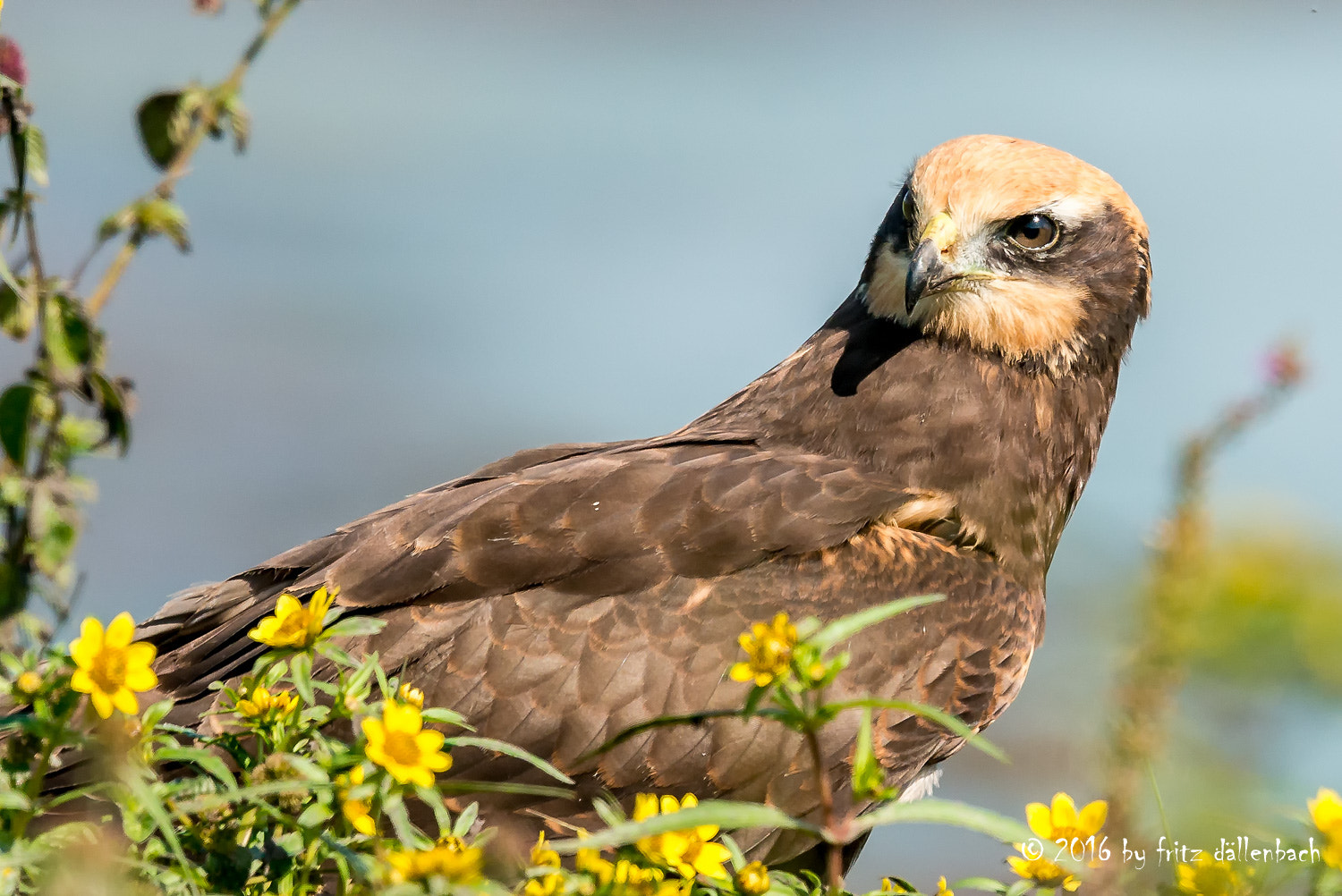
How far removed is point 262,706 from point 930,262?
2.83 m

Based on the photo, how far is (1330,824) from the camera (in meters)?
2.20

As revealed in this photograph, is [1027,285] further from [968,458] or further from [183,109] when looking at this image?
[183,109]

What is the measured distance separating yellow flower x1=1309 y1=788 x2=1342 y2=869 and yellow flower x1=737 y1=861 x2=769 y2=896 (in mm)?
915

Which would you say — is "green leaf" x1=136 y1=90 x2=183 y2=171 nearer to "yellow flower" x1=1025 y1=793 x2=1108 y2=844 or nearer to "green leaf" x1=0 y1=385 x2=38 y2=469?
"green leaf" x1=0 y1=385 x2=38 y2=469

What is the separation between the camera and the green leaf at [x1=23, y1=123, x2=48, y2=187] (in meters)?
4.06

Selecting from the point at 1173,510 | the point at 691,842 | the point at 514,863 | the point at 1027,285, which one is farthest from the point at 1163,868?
the point at 1027,285

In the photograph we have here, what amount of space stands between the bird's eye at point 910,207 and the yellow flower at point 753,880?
10.1ft

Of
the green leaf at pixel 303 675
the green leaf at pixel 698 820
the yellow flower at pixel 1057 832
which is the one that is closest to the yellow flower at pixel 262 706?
the green leaf at pixel 303 675

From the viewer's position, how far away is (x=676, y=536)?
4.16 m

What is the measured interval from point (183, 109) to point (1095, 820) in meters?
3.91

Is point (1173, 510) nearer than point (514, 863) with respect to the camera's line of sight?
No

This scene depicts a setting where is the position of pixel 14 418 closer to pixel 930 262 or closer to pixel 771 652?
pixel 930 262

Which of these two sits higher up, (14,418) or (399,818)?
(14,418)

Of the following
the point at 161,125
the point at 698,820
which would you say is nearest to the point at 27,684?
the point at 698,820
